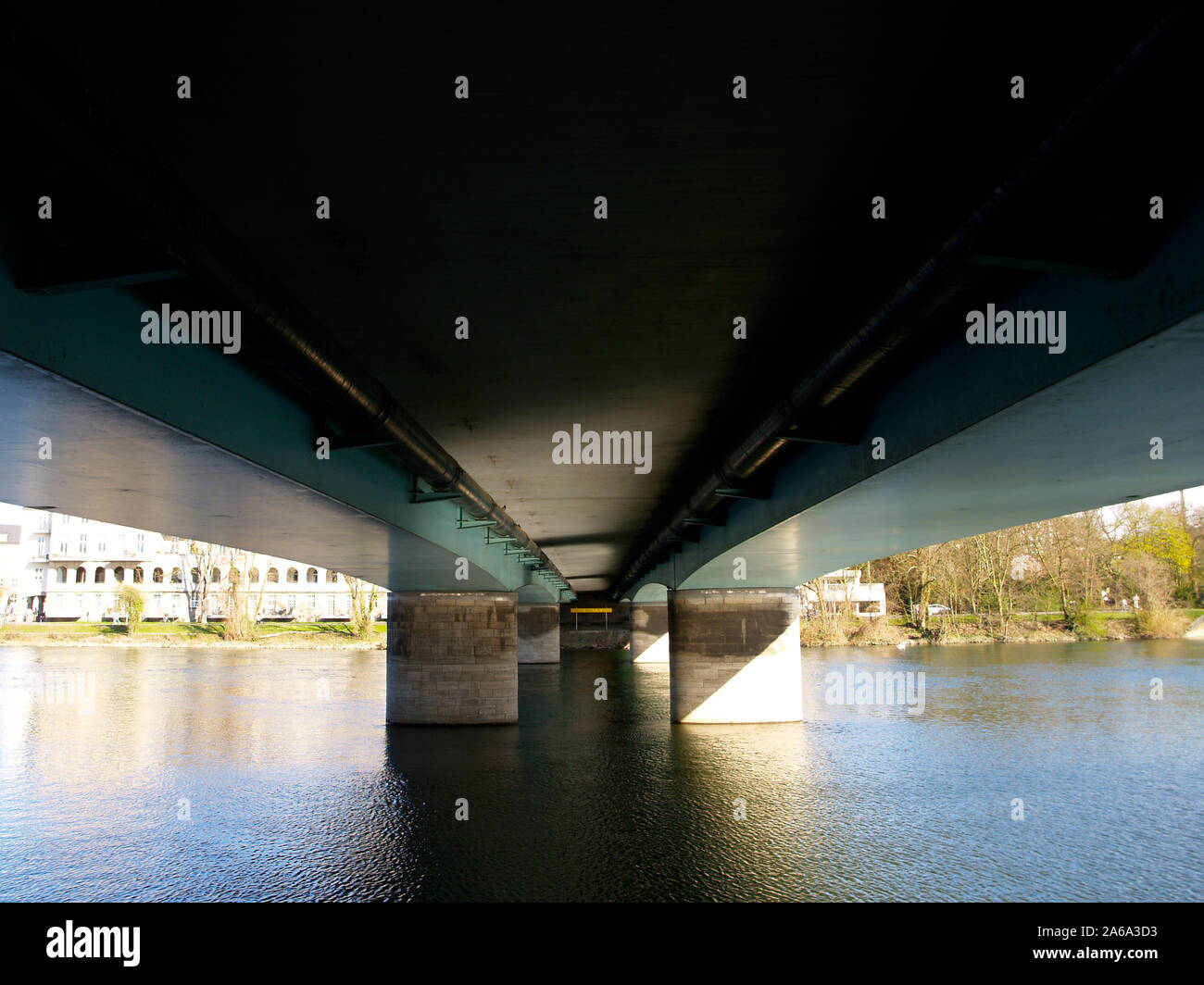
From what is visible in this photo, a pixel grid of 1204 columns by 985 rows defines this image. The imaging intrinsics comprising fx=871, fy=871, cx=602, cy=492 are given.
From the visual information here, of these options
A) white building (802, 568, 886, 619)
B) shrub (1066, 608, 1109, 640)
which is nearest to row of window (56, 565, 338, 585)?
white building (802, 568, 886, 619)

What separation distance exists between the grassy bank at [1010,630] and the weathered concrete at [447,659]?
46.0 m

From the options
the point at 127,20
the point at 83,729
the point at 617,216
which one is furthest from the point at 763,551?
the point at 83,729

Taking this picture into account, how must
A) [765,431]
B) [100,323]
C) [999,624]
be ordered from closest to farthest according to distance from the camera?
1. [100,323]
2. [765,431]
3. [999,624]

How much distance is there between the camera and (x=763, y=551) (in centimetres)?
2019

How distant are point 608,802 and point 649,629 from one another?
149 ft

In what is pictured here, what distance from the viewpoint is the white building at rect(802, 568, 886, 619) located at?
73.8m

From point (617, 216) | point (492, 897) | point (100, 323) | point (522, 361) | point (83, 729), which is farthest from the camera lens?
point (83, 729)

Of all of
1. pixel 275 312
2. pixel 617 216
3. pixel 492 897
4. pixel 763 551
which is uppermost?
pixel 617 216

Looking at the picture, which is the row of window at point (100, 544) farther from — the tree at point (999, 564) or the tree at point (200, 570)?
the tree at point (999, 564)

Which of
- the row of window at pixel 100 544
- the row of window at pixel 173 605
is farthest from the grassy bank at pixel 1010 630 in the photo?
the row of window at pixel 100 544

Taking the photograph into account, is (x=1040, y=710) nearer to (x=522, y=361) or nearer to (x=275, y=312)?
(x=522, y=361)

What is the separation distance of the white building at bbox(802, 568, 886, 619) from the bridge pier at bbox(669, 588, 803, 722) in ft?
141

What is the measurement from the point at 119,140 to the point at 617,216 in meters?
3.45

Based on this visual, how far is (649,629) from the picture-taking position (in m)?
63.3
